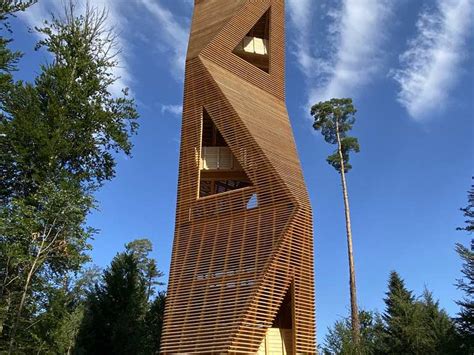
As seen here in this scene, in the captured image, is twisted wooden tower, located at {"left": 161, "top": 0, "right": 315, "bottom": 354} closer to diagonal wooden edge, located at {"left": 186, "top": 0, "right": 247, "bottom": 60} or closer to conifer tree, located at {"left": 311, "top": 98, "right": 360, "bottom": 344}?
diagonal wooden edge, located at {"left": 186, "top": 0, "right": 247, "bottom": 60}

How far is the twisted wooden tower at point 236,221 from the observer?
36.6 ft

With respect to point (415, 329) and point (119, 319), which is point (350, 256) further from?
point (119, 319)

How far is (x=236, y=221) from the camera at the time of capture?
41.9 feet

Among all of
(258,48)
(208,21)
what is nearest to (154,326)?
(258,48)

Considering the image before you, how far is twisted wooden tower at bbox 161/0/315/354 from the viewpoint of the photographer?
439 inches

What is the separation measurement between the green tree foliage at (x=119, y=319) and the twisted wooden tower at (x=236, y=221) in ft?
21.1

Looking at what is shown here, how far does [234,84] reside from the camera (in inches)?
610

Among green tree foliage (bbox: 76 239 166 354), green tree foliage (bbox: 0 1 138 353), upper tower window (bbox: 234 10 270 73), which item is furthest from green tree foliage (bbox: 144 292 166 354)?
upper tower window (bbox: 234 10 270 73)

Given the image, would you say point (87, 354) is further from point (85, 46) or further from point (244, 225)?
point (85, 46)

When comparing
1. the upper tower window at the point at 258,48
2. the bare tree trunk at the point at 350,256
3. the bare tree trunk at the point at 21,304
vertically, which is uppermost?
the upper tower window at the point at 258,48

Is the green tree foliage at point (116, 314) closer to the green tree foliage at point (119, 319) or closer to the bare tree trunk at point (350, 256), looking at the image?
the green tree foliage at point (119, 319)

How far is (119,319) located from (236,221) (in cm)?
Result: 888

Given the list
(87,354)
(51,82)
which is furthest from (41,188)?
(87,354)

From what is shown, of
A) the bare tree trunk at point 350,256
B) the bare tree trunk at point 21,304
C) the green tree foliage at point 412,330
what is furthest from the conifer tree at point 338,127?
the bare tree trunk at point 21,304
